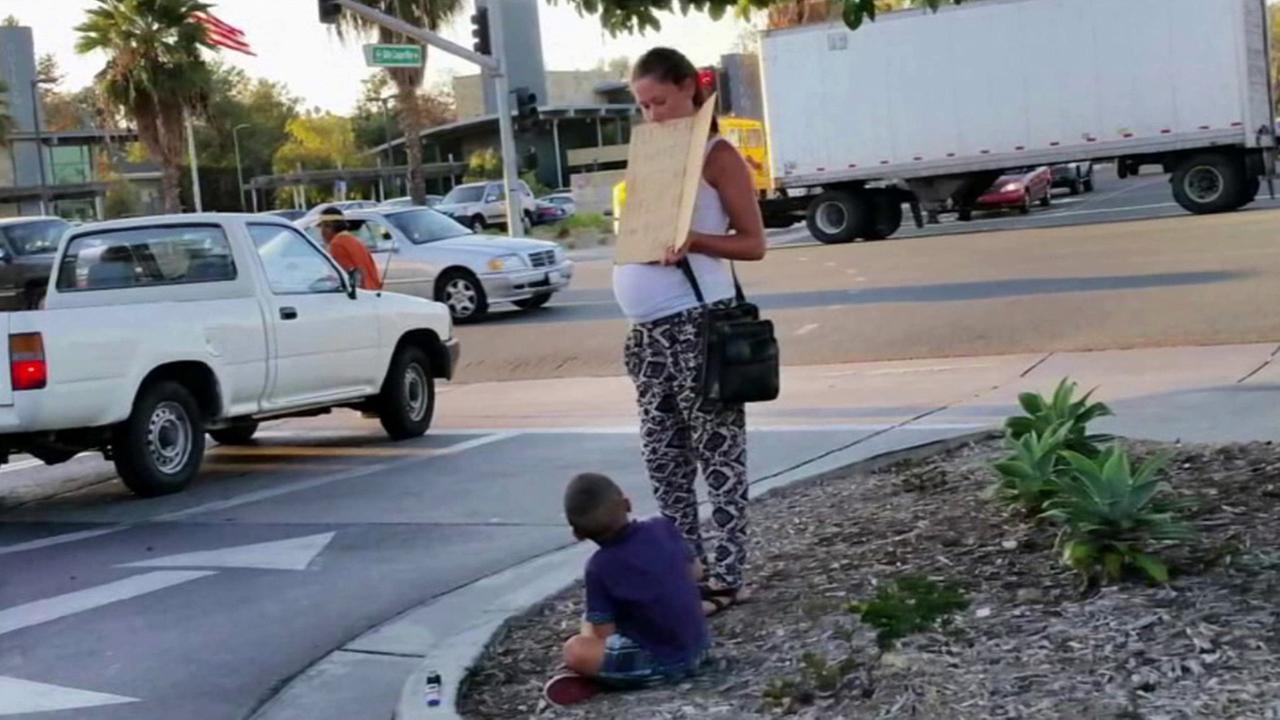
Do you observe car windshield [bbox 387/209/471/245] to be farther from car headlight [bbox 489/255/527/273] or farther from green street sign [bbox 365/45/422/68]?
green street sign [bbox 365/45/422/68]

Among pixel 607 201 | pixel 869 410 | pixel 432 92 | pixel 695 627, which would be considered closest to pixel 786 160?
pixel 869 410

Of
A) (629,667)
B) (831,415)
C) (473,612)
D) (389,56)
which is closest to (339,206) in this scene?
(389,56)

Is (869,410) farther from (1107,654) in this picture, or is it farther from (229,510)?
(1107,654)

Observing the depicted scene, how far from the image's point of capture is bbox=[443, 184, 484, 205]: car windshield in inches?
2015

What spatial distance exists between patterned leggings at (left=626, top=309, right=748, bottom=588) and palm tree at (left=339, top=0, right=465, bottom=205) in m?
34.4

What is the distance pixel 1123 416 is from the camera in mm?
9930

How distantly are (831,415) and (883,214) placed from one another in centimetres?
1875

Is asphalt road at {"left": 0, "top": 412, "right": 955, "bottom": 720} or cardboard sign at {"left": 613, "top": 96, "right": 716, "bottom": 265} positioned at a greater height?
cardboard sign at {"left": 613, "top": 96, "right": 716, "bottom": 265}

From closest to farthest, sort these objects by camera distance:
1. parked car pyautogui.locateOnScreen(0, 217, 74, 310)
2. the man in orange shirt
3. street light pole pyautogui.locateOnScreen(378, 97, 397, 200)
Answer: the man in orange shirt
parked car pyautogui.locateOnScreen(0, 217, 74, 310)
street light pole pyautogui.locateOnScreen(378, 97, 397, 200)

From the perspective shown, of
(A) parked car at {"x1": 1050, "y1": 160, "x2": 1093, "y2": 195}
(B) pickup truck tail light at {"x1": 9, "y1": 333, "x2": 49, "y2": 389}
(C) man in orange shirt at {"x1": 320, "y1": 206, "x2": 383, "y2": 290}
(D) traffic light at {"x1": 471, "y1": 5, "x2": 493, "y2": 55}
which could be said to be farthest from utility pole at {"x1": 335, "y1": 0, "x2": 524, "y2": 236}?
(B) pickup truck tail light at {"x1": 9, "y1": 333, "x2": 49, "y2": 389}

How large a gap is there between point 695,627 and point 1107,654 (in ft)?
4.00

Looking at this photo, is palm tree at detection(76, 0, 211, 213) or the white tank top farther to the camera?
palm tree at detection(76, 0, 211, 213)

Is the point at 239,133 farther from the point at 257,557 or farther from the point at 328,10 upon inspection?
the point at 257,557

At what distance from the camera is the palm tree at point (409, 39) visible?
39.8m
